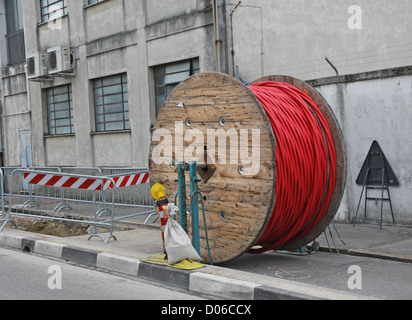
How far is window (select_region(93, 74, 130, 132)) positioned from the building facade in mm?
32

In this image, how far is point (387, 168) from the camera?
10375 millimetres

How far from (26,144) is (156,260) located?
14.2 m

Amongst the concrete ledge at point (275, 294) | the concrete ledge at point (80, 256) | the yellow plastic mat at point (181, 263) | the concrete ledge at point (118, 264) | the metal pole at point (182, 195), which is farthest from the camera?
the concrete ledge at point (80, 256)

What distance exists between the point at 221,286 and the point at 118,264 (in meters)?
2.03

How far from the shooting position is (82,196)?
14.8m

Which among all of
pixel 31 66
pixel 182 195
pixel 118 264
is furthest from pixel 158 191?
pixel 31 66

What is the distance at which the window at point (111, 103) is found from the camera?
1619cm

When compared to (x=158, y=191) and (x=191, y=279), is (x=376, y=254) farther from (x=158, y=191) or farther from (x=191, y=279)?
(x=158, y=191)

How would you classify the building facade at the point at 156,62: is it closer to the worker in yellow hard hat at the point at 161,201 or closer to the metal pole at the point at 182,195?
the metal pole at the point at 182,195

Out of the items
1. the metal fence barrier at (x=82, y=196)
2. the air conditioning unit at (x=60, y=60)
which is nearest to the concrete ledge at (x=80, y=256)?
the metal fence barrier at (x=82, y=196)

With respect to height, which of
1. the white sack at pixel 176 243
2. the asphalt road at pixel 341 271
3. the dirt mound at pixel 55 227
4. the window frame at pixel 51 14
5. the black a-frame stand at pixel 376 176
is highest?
the window frame at pixel 51 14

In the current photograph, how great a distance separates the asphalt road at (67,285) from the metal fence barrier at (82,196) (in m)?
1.79
